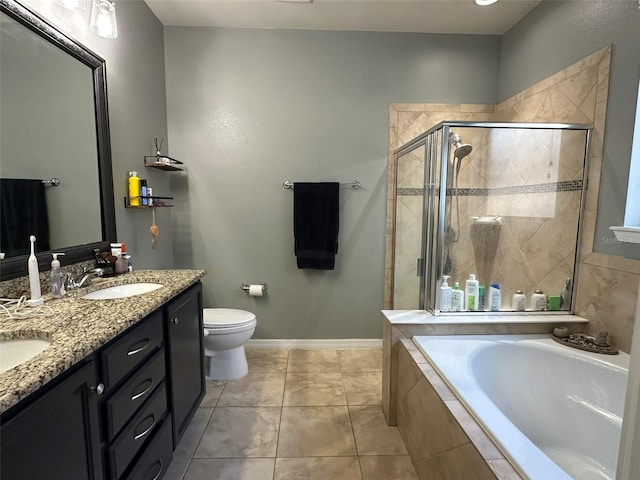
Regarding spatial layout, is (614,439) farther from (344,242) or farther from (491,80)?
(491,80)

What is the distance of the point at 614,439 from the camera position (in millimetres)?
1324

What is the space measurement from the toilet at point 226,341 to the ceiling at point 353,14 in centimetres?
220

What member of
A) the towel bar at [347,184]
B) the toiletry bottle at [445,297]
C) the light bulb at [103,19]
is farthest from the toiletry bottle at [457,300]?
the light bulb at [103,19]

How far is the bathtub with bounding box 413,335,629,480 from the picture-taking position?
4.39ft

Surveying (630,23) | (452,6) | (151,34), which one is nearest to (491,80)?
(452,6)

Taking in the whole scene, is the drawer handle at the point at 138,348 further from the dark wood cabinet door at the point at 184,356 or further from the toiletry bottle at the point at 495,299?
the toiletry bottle at the point at 495,299

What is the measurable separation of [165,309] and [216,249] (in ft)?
4.33

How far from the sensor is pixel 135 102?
2.05 m

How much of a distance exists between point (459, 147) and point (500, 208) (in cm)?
60

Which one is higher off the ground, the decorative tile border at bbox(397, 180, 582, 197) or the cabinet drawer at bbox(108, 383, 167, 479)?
the decorative tile border at bbox(397, 180, 582, 197)

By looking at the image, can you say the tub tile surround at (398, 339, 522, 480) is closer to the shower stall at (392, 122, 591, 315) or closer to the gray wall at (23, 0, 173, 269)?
the shower stall at (392, 122, 591, 315)

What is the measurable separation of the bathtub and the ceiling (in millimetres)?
2231

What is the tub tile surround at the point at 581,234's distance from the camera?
1571 mm

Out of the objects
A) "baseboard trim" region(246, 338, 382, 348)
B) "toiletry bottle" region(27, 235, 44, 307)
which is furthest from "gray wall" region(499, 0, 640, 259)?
"toiletry bottle" region(27, 235, 44, 307)
